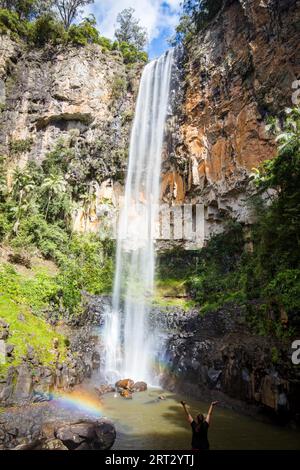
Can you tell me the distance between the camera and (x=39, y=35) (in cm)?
3419

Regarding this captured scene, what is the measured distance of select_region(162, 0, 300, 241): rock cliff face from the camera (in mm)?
20969

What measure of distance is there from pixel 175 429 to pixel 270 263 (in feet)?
25.8

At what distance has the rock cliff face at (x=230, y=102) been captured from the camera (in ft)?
68.8

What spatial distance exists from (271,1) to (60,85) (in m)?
18.9

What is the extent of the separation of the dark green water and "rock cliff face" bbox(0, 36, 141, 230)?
1851 cm

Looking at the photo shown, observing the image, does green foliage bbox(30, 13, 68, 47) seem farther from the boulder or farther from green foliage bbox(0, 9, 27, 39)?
the boulder

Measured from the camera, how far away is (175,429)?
9758 mm

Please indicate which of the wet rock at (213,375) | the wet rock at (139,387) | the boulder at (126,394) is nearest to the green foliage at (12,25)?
the wet rock at (139,387)

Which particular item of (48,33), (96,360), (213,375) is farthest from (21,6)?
(213,375)

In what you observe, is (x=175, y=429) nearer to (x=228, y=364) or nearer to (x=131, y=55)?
(x=228, y=364)

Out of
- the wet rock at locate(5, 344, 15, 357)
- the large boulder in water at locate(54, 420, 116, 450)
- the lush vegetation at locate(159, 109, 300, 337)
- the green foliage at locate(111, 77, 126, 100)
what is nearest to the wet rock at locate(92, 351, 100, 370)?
the wet rock at locate(5, 344, 15, 357)

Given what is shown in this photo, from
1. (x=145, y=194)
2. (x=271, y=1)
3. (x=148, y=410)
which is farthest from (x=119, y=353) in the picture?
(x=271, y=1)

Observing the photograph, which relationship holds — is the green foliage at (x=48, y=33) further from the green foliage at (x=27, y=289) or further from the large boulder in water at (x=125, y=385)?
the large boulder in water at (x=125, y=385)
